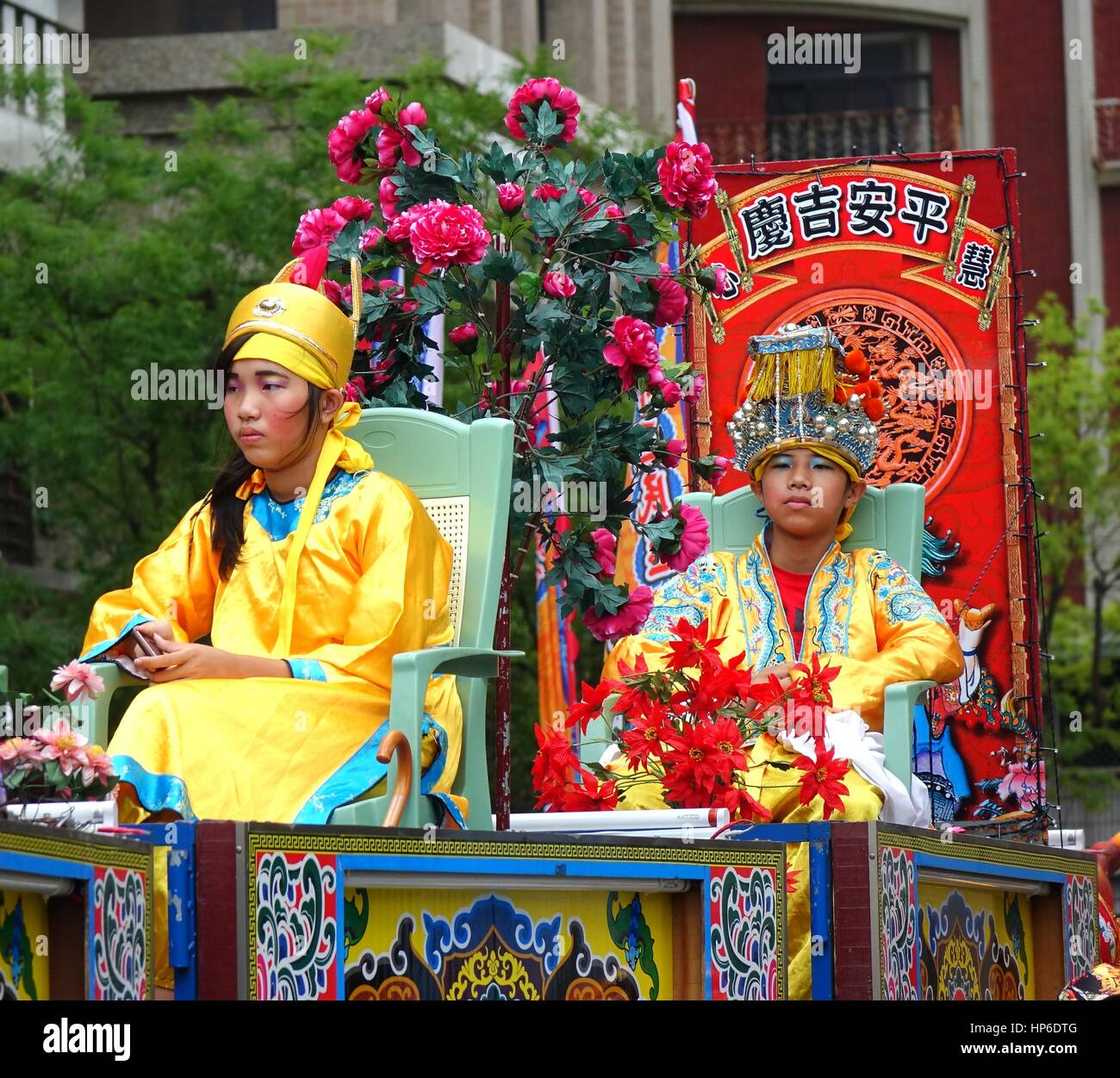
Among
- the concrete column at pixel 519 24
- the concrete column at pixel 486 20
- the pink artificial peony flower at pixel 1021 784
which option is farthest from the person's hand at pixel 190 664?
the concrete column at pixel 519 24

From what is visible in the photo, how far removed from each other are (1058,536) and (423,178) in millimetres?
15386

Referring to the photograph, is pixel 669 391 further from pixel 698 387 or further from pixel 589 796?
pixel 698 387

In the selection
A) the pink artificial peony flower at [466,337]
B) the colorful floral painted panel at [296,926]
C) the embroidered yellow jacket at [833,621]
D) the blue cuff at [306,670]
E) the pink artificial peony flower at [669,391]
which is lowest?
the colorful floral painted panel at [296,926]

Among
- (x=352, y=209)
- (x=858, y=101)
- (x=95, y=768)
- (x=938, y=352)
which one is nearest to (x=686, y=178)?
(x=352, y=209)

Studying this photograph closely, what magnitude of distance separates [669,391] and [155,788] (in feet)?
7.91

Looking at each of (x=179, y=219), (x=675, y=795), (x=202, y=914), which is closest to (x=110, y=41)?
(x=179, y=219)

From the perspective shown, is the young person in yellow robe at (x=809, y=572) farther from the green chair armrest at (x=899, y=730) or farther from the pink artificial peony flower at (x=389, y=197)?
the pink artificial peony flower at (x=389, y=197)

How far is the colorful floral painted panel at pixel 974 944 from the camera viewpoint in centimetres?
606

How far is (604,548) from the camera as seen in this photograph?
761 cm

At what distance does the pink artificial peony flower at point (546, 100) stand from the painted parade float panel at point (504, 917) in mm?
2857

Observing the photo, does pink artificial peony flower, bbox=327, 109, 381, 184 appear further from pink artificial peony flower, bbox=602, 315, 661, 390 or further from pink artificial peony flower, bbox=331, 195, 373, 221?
pink artificial peony flower, bbox=602, 315, 661, 390

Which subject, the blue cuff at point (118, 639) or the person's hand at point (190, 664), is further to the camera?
the blue cuff at point (118, 639)

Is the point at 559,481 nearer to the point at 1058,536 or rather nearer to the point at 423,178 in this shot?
the point at 423,178

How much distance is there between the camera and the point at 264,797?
5.84 meters
